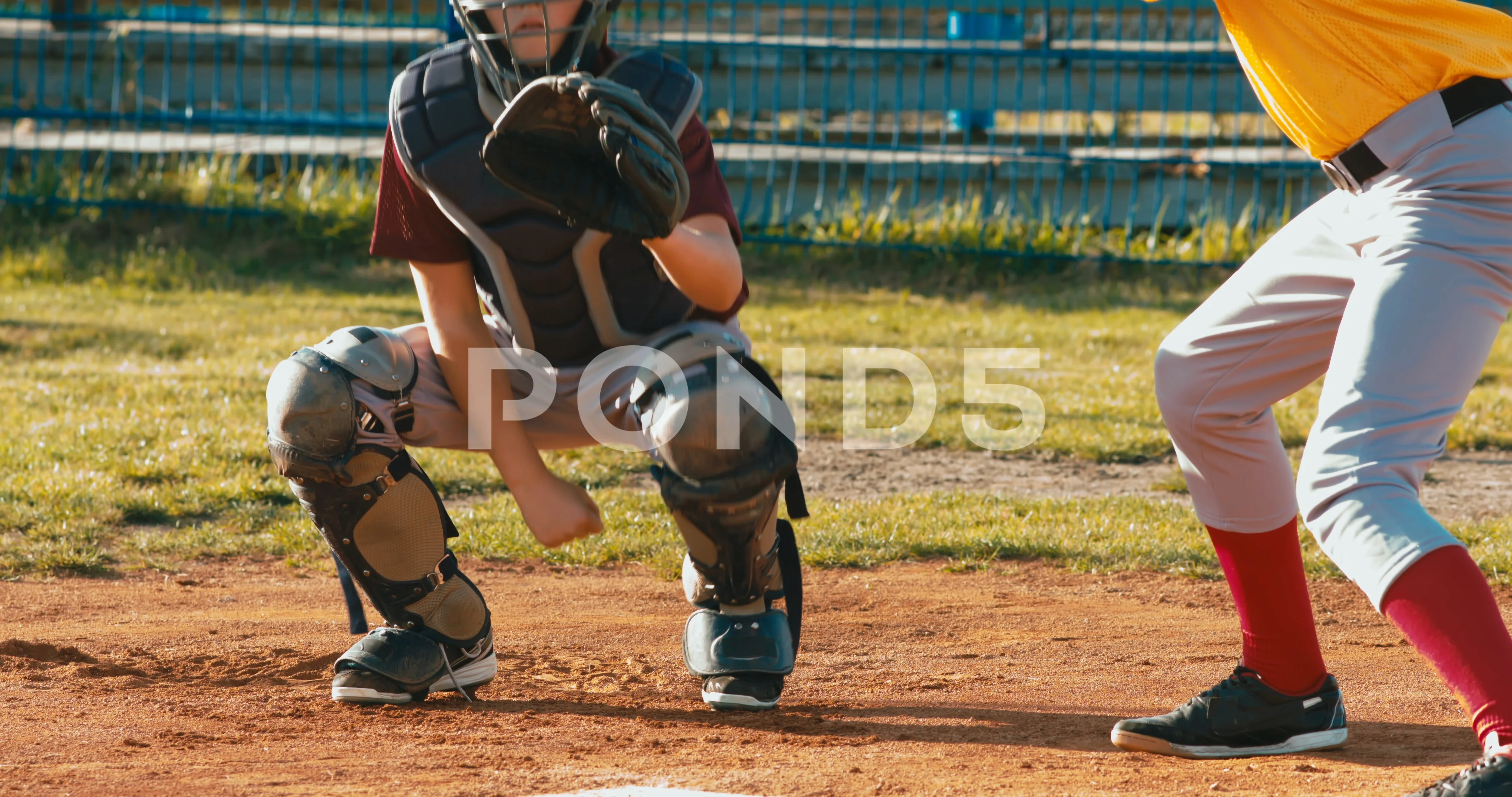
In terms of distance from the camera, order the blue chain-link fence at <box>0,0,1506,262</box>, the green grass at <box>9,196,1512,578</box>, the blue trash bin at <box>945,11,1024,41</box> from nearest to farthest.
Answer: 1. the green grass at <box>9,196,1512,578</box>
2. the blue chain-link fence at <box>0,0,1506,262</box>
3. the blue trash bin at <box>945,11,1024,41</box>

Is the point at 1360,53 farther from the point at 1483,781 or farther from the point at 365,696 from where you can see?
the point at 365,696

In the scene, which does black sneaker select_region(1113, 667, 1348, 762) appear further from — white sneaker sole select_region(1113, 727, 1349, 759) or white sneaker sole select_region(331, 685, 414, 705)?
white sneaker sole select_region(331, 685, 414, 705)

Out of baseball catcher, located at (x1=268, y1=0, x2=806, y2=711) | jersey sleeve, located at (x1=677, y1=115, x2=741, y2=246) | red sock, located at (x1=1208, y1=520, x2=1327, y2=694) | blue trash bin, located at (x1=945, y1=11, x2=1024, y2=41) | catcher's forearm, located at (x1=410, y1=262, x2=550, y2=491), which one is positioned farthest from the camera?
blue trash bin, located at (x1=945, y1=11, x2=1024, y2=41)

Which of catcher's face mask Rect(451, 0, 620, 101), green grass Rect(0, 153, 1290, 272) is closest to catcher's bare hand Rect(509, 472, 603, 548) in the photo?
catcher's face mask Rect(451, 0, 620, 101)

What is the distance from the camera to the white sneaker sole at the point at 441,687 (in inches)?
113

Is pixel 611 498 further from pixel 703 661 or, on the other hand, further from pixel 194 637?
pixel 703 661

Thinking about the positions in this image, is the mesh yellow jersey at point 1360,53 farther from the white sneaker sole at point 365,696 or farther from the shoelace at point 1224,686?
the white sneaker sole at point 365,696

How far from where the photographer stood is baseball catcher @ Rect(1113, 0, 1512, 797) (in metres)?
2.07

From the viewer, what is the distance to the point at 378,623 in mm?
3568

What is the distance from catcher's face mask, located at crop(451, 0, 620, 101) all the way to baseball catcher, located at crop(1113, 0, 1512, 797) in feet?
4.01

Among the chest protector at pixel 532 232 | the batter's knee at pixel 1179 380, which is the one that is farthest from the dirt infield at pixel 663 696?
the chest protector at pixel 532 232

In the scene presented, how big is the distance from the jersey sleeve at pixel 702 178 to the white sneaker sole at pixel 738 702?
0.91m

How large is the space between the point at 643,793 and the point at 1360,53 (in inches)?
64.2

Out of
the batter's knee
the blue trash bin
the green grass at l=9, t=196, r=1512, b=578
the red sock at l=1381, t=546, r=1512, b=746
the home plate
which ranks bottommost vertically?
the green grass at l=9, t=196, r=1512, b=578
